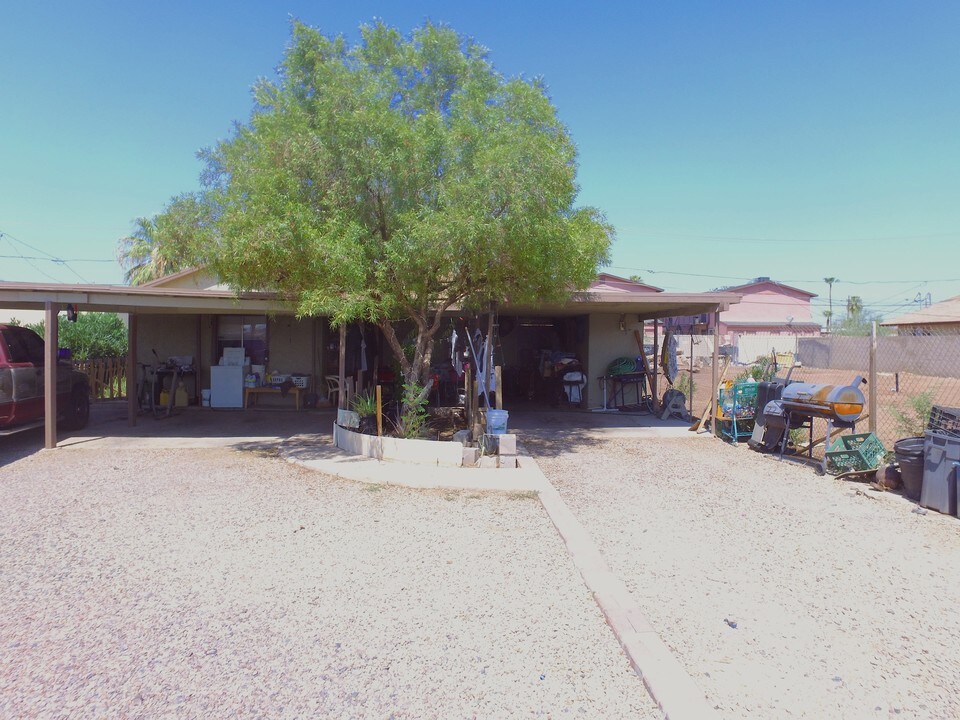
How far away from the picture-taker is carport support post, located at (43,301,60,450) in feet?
29.4

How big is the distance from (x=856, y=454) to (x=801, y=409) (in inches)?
35.7

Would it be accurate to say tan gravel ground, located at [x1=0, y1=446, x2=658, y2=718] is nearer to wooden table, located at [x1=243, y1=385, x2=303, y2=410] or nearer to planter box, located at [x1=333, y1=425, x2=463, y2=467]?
planter box, located at [x1=333, y1=425, x2=463, y2=467]

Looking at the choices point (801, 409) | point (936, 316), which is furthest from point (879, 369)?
point (801, 409)

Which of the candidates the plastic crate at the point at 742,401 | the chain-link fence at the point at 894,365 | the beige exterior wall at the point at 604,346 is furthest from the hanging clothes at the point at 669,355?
the chain-link fence at the point at 894,365

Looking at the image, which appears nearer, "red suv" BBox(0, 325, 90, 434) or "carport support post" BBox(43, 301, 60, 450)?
"red suv" BBox(0, 325, 90, 434)

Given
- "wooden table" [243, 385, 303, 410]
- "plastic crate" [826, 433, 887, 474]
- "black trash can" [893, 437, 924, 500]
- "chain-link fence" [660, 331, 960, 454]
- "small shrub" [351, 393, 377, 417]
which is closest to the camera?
"black trash can" [893, 437, 924, 500]

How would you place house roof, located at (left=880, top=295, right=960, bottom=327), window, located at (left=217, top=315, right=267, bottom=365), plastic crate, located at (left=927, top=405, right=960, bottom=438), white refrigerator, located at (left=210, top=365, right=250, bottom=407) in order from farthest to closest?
house roof, located at (left=880, top=295, right=960, bottom=327)
window, located at (left=217, top=315, right=267, bottom=365)
white refrigerator, located at (left=210, top=365, right=250, bottom=407)
plastic crate, located at (left=927, top=405, right=960, bottom=438)

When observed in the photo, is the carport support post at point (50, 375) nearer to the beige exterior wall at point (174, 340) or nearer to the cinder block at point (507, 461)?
the beige exterior wall at point (174, 340)

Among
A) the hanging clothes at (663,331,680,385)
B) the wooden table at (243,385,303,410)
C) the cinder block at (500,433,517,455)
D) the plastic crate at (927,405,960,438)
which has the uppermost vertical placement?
the hanging clothes at (663,331,680,385)

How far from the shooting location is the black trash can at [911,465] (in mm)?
6160

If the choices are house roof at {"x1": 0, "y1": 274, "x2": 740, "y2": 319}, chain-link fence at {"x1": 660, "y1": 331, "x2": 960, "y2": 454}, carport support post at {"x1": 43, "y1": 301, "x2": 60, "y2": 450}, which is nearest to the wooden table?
house roof at {"x1": 0, "y1": 274, "x2": 740, "y2": 319}

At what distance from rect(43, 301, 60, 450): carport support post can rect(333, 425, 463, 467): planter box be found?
4687 mm

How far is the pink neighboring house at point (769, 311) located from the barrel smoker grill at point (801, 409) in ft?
125

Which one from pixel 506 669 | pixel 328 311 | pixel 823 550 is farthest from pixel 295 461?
pixel 823 550
